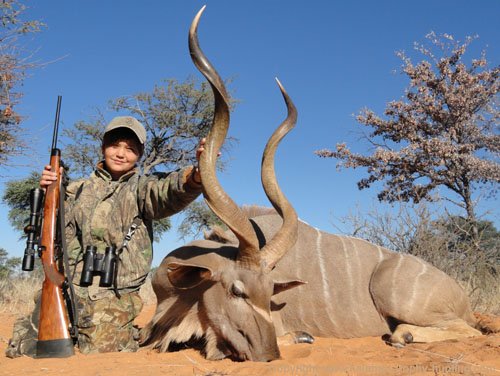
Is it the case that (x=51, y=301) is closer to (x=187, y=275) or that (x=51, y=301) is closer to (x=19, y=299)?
(x=187, y=275)

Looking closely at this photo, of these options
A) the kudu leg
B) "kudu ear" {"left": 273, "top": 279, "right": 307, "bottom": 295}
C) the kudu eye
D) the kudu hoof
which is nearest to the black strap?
the kudu eye

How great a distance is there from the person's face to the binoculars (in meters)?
0.69

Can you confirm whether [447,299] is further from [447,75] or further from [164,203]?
[447,75]

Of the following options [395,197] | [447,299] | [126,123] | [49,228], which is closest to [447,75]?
[395,197]

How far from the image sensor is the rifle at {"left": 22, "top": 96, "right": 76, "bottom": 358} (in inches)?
104

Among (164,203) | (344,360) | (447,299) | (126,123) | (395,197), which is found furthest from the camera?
(395,197)

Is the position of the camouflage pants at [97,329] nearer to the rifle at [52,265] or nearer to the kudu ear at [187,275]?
the rifle at [52,265]

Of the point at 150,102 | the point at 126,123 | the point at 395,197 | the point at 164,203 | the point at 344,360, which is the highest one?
the point at 150,102

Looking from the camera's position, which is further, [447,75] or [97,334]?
[447,75]

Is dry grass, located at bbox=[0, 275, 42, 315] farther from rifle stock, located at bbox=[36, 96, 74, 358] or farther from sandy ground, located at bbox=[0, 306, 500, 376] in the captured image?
rifle stock, located at bbox=[36, 96, 74, 358]

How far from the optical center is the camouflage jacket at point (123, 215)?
10.2 ft

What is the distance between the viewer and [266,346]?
2.64m

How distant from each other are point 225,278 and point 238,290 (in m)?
0.14

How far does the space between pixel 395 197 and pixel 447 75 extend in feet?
9.58
